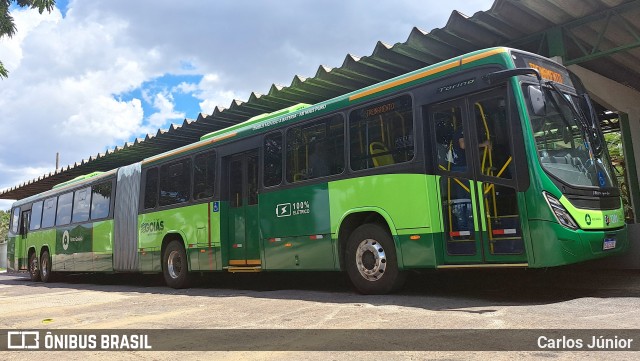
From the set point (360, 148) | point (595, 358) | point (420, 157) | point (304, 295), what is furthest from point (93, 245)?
point (595, 358)

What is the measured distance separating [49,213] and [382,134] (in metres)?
13.7

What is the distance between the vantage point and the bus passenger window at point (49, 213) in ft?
54.4

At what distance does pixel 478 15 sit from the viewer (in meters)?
9.74

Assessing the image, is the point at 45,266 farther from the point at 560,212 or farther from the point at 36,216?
the point at 560,212

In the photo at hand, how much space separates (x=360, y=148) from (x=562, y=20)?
559 centimetres

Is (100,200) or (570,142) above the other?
(100,200)

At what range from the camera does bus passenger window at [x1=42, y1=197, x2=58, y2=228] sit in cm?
1659

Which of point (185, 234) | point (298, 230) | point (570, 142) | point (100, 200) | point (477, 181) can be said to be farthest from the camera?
point (100, 200)

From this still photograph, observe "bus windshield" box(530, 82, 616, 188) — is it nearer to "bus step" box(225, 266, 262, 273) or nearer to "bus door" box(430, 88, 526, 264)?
"bus door" box(430, 88, 526, 264)

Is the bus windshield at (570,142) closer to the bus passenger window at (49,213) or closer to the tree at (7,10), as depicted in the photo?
the tree at (7,10)

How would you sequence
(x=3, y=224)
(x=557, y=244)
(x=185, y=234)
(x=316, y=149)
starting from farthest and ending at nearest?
(x=3, y=224) < (x=185, y=234) < (x=316, y=149) < (x=557, y=244)

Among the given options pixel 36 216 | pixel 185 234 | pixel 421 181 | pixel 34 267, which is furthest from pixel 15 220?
pixel 421 181

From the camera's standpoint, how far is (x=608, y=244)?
6328 mm

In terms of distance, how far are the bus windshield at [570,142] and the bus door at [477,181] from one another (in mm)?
441
